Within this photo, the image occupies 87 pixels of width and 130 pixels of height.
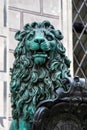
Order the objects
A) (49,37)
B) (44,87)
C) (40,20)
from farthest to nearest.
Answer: (40,20) → (49,37) → (44,87)

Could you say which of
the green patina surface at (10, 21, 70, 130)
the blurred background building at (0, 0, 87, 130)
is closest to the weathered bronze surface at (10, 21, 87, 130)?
the green patina surface at (10, 21, 70, 130)

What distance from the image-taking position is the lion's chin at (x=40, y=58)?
5.44m

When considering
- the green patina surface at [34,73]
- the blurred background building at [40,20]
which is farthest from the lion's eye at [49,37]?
the blurred background building at [40,20]

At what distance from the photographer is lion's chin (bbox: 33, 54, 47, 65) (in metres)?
5.44

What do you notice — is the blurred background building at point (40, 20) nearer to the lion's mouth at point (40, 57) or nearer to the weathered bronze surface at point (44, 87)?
the weathered bronze surface at point (44, 87)

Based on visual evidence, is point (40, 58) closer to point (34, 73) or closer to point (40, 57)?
point (40, 57)

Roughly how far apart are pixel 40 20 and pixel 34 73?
580 centimetres

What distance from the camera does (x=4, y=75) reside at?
1030 centimetres

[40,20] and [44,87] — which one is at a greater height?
[40,20]

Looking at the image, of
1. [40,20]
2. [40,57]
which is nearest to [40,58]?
[40,57]

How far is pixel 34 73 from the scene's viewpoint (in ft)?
17.9

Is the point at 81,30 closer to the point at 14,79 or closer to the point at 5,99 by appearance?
the point at 5,99

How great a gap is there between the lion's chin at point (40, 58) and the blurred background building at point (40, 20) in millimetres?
Result: 4699

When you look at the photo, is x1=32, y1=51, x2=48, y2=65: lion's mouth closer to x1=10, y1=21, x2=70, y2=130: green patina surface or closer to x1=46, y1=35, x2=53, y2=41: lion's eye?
x1=10, y1=21, x2=70, y2=130: green patina surface
